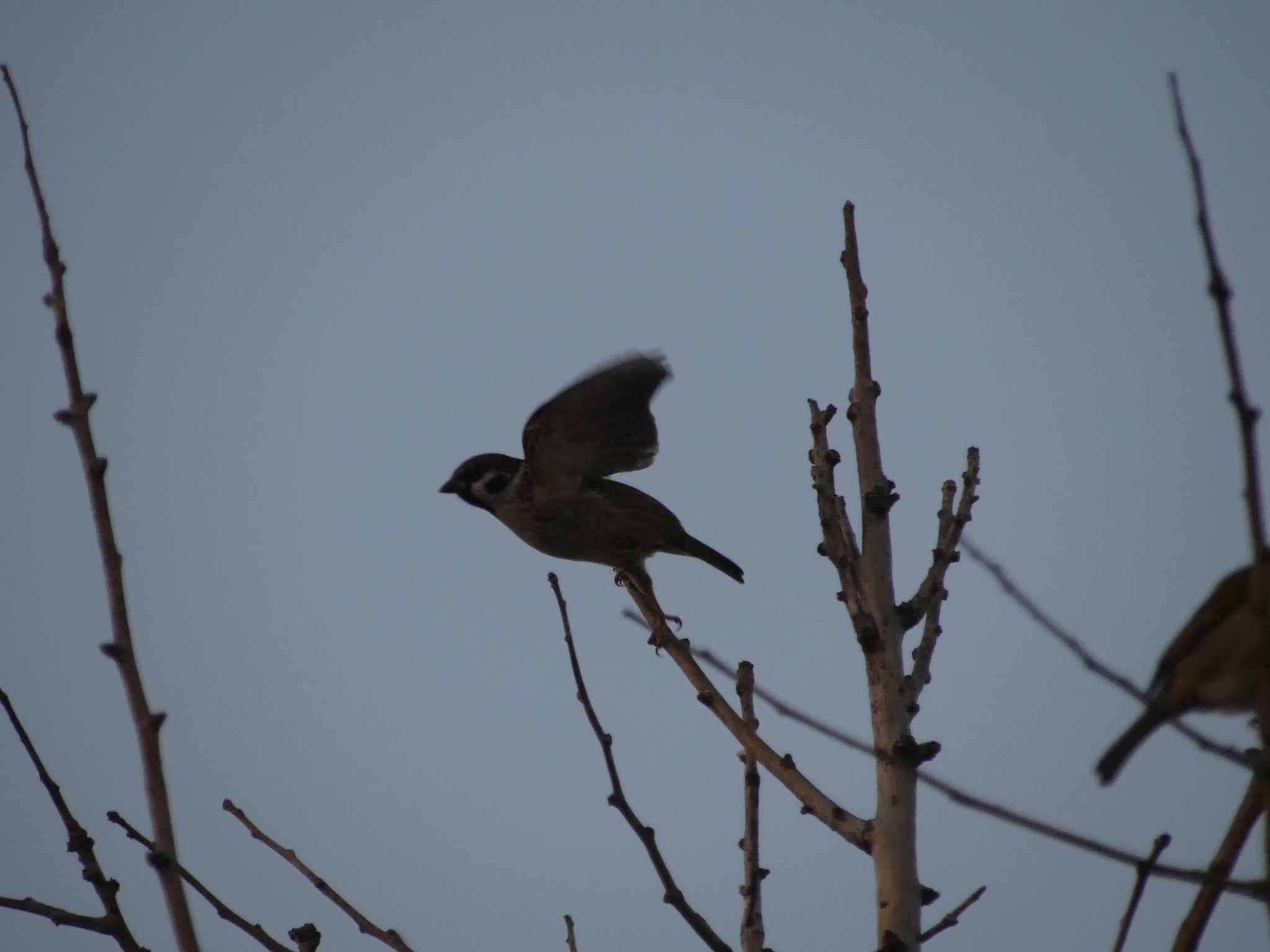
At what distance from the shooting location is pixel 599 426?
6461 mm

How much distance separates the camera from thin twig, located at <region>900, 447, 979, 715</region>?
11.1 ft

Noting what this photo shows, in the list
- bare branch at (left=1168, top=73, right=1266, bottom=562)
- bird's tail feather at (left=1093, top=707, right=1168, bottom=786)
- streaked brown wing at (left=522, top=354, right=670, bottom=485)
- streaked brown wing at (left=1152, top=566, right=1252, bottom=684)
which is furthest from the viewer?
streaked brown wing at (left=522, top=354, right=670, bottom=485)

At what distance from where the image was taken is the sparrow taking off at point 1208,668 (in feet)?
9.68

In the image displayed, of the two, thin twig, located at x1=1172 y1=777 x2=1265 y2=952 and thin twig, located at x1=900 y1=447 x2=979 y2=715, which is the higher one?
thin twig, located at x1=900 y1=447 x2=979 y2=715

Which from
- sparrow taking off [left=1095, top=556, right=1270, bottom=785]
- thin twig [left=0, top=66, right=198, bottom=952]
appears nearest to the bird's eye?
sparrow taking off [left=1095, top=556, right=1270, bottom=785]

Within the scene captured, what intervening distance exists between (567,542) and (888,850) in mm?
3755

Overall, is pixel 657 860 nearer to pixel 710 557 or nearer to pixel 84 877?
pixel 84 877

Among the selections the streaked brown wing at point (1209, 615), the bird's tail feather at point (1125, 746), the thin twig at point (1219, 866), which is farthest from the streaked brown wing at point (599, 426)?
the thin twig at point (1219, 866)

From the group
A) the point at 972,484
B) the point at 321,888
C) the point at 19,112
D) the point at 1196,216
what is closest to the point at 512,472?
the point at 972,484

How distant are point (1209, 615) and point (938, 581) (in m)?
0.70

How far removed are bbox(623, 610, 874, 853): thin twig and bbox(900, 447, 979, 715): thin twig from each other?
0.34 metres

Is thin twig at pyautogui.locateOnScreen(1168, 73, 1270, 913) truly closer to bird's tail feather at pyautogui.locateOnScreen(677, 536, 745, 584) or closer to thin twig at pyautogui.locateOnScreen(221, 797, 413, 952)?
thin twig at pyautogui.locateOnScreen(221, 797, 413, 952)

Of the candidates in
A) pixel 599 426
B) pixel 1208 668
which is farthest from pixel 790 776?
pixel 599 426

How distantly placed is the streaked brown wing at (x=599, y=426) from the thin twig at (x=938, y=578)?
2480 millimetres
